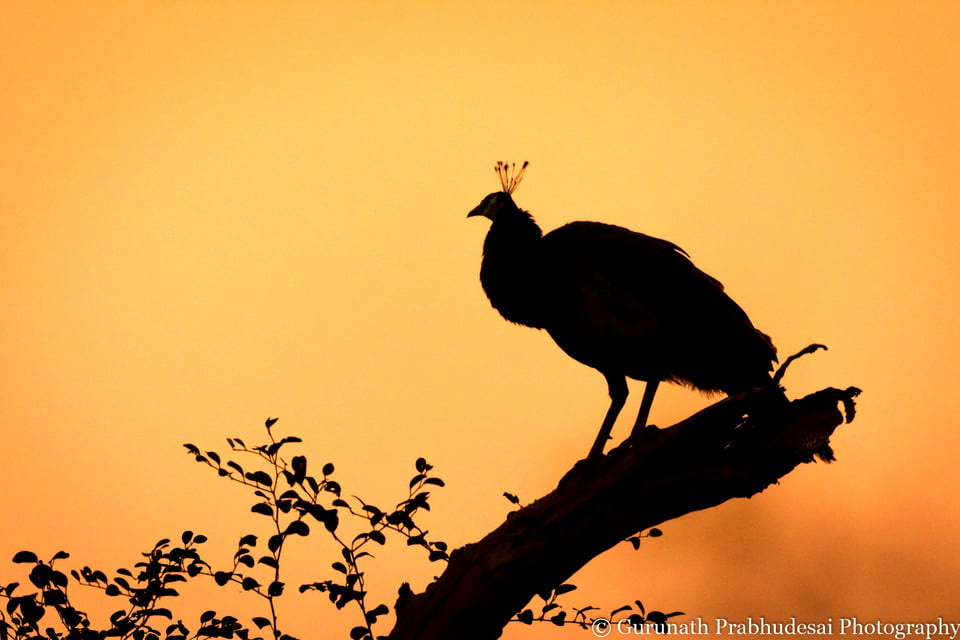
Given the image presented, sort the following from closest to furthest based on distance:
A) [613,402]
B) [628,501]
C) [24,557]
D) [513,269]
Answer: [628,501] → [24,557] → [513,269] → [613,402]

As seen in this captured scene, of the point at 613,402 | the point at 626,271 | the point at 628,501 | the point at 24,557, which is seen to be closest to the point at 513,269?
the point at 626,271

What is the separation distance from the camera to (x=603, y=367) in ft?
15.7

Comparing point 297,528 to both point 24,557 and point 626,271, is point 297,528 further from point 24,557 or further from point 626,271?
point 626,271

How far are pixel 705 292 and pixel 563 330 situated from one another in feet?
2.24

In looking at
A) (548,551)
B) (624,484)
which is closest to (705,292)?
(624,484)

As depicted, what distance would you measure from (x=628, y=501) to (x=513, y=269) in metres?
1.56

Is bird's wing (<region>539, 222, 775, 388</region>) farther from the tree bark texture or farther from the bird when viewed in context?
the tree bark texture

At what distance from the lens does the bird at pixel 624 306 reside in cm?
441

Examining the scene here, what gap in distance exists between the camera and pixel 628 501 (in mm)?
3502

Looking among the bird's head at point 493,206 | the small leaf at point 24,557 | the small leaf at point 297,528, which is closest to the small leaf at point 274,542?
the small leaf at point 297,528

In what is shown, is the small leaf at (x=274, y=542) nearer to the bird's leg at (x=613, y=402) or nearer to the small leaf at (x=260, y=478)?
the small leaf at (x=260, y=478)

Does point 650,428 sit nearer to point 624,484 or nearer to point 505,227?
point 624,484

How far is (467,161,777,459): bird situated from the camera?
4.41 m

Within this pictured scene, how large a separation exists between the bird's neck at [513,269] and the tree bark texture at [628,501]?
1295 mm
